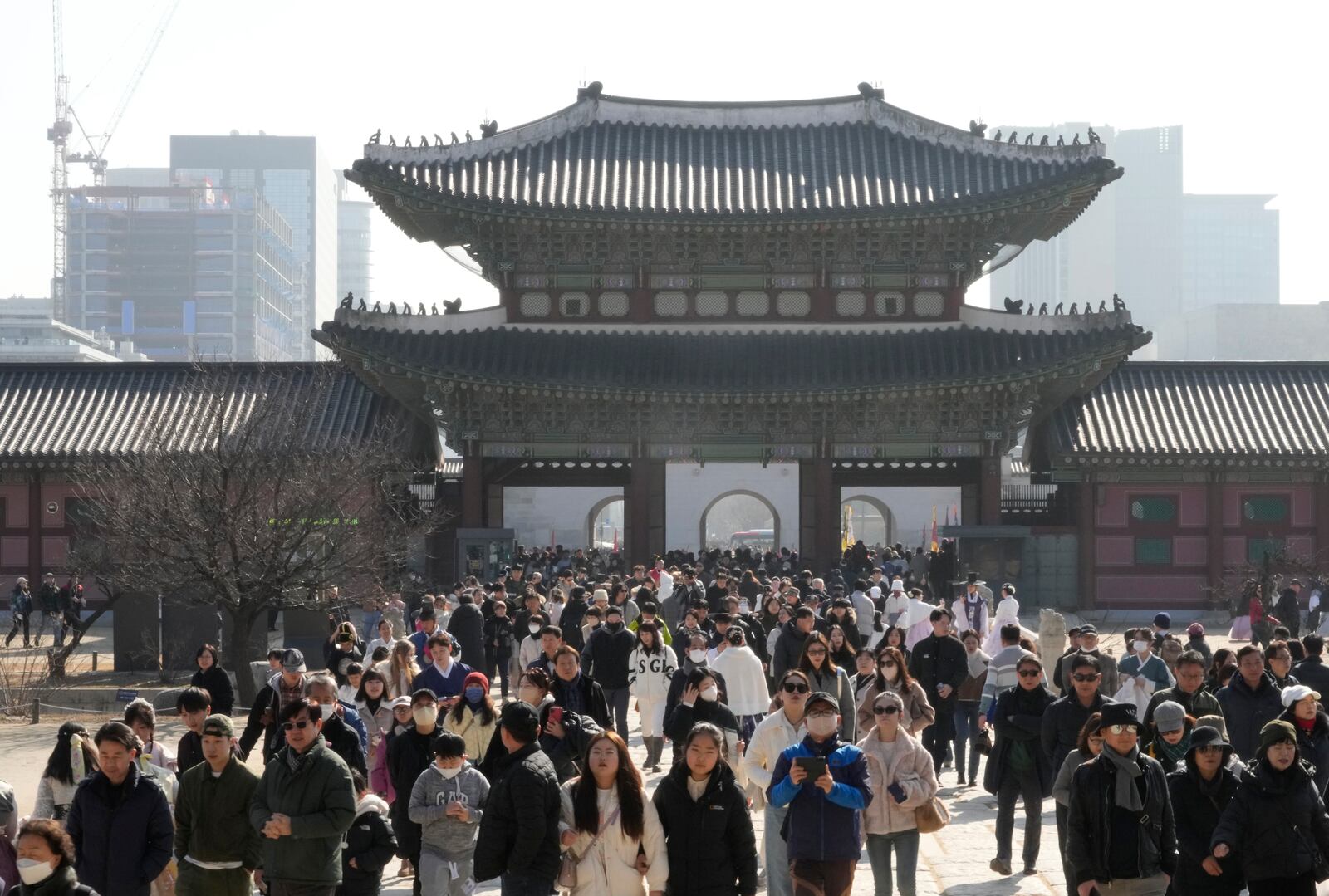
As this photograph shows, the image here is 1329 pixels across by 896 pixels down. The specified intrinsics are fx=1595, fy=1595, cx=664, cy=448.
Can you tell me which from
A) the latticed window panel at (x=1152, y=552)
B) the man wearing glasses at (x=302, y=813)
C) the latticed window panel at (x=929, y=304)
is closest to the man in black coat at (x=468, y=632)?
the man wearing glasses at (x=302, y=813)

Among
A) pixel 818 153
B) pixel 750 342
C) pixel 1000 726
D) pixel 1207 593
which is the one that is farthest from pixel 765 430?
pixel 1000 726

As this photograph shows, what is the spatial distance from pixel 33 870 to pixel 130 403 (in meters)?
29.3

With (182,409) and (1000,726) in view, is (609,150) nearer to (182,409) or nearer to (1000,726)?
(182,409)

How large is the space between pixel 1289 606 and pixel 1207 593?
6434 millimetres

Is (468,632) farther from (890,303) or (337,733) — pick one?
(890,303)

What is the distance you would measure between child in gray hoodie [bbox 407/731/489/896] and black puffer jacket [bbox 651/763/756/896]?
1414 millimetres

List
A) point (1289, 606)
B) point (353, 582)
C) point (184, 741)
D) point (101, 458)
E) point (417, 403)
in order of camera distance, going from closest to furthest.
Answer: point (184, 741)
point (353, 582)
point (1289, 606)
point (101, 458)
point (417, 403)

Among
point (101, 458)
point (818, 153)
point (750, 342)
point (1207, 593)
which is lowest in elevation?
point (1207, 593)

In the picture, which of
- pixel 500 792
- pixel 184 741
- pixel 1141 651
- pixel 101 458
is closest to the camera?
pixel 500 792

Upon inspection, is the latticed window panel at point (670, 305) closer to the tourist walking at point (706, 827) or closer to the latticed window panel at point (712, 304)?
the latticed window panel at point (712, 304)

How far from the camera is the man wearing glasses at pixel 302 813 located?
29.0 feet

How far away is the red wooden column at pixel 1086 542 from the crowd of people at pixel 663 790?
1974 centimetres

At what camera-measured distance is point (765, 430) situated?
32.8m

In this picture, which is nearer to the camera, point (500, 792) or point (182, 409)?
point (500, 792)
